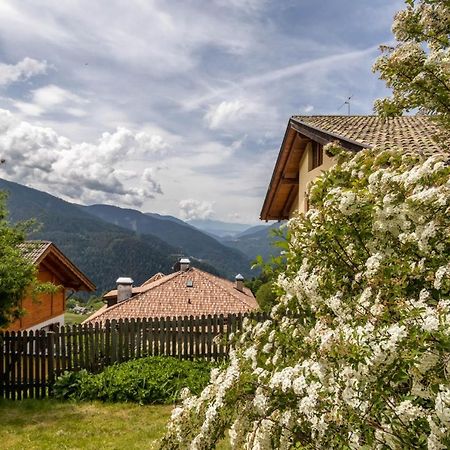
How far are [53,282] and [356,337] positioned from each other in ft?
67.2

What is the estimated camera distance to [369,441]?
2.29m

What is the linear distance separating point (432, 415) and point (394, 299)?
797 mm

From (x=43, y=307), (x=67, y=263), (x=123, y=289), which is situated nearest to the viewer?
(x=43, y=307)

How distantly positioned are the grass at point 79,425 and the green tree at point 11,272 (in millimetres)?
2143

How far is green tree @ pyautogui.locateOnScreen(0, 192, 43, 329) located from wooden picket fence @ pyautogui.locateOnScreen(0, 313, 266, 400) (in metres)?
1.36

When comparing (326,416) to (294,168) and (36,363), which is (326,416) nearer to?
(36,363)

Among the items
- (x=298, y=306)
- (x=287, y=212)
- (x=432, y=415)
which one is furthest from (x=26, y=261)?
(x=287, y=212)

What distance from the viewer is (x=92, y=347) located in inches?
468

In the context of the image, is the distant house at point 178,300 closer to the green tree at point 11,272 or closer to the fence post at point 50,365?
the fence post at point 50,365

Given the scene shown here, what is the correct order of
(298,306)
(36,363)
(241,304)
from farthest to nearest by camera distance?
(241,304) → (36,363) → (298,306)

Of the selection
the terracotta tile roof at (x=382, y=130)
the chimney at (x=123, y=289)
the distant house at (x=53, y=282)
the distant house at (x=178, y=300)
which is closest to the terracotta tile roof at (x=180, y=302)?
the distant house at (x=178, y=300)

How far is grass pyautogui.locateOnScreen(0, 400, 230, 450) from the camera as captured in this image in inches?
305

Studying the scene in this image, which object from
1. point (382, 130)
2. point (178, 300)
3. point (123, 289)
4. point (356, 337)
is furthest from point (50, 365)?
point (123, 289)

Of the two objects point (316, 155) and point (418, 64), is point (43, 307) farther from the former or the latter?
point (418, 64)
